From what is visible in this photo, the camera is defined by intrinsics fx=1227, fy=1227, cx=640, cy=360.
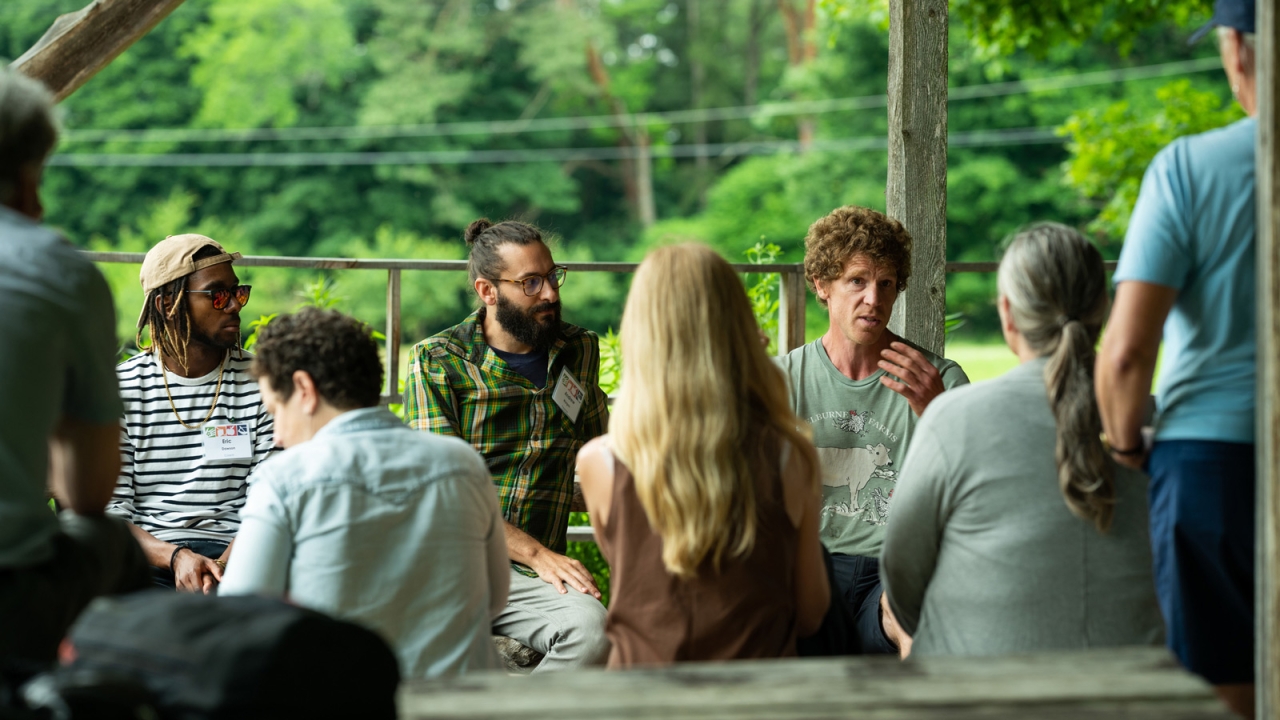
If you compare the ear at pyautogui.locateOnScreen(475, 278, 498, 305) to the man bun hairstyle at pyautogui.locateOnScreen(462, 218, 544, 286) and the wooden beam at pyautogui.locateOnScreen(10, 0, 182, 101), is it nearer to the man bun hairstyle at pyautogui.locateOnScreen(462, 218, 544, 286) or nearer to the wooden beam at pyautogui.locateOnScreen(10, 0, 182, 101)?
the man bun hairstyle at pyautogui.locateOnScreen(462, 218, 544, 286)

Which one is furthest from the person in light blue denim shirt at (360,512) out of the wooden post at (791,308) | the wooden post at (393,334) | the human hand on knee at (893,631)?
the wooden post at (791,308)

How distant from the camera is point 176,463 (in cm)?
271

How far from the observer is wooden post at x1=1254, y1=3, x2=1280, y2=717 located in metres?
1.59

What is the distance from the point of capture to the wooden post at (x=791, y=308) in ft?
13.9

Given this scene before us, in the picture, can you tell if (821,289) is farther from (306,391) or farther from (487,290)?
(306,391)

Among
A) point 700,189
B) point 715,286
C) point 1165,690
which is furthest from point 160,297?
point 700,189

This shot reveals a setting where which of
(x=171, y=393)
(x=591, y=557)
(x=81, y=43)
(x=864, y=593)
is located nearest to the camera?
(x=864, y=593)

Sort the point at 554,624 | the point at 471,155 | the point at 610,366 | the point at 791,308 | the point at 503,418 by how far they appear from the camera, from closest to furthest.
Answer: the point at 554,624 < the point at 503,418 < the point at 791,308 < the point at 610,366 < the point at 471,155

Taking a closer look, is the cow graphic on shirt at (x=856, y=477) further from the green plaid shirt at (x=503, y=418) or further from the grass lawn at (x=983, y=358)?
the grass lawn at (x=983, y=358)

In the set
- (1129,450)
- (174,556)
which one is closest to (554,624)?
(174,556)

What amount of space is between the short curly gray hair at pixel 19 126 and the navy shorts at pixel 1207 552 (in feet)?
5.30

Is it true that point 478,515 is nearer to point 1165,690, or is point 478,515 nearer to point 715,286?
point 715,286

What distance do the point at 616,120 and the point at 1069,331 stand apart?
24844 millimetres

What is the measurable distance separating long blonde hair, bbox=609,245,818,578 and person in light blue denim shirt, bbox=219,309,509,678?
299mm
